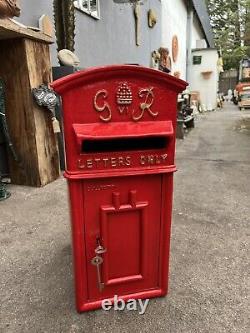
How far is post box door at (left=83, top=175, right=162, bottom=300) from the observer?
1.65m

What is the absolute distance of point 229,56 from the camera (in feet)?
93.2

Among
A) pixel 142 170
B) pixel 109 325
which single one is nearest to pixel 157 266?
pixel 109 325

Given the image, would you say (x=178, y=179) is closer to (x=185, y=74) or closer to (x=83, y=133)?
(x=83, y=133)

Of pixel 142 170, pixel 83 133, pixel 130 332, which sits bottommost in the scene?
pixel 130 332

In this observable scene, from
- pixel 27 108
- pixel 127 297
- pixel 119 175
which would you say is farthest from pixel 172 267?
pixel 27 108

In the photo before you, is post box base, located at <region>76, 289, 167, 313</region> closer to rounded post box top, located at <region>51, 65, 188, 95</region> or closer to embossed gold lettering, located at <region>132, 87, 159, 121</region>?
embossed gold lettering, located at <region>132, 87, 159, 121</region>

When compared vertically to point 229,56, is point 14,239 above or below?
below

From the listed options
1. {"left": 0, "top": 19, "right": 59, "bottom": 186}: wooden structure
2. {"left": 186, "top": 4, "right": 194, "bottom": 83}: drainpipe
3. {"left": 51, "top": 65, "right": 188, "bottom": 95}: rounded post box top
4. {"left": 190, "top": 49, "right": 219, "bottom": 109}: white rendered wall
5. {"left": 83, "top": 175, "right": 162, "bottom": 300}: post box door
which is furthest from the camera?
{"left": 190, "top": 49, "right": 219, "bottom": 109}: white rendered wall

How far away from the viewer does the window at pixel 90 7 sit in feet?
18.3

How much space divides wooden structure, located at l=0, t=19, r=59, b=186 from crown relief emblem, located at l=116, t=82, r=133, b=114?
2.31 meters

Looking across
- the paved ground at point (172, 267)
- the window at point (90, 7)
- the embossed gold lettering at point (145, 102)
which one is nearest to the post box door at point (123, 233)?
the paved ground at point (172, 267)

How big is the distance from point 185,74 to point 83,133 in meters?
15.4

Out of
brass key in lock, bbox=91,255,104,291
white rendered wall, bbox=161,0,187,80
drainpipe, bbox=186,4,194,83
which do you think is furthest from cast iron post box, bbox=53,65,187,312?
drainpipe, bbox=186,4,194,83

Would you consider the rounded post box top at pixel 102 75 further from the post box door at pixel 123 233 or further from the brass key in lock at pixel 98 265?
the brass key in lock at pixel 98 265
